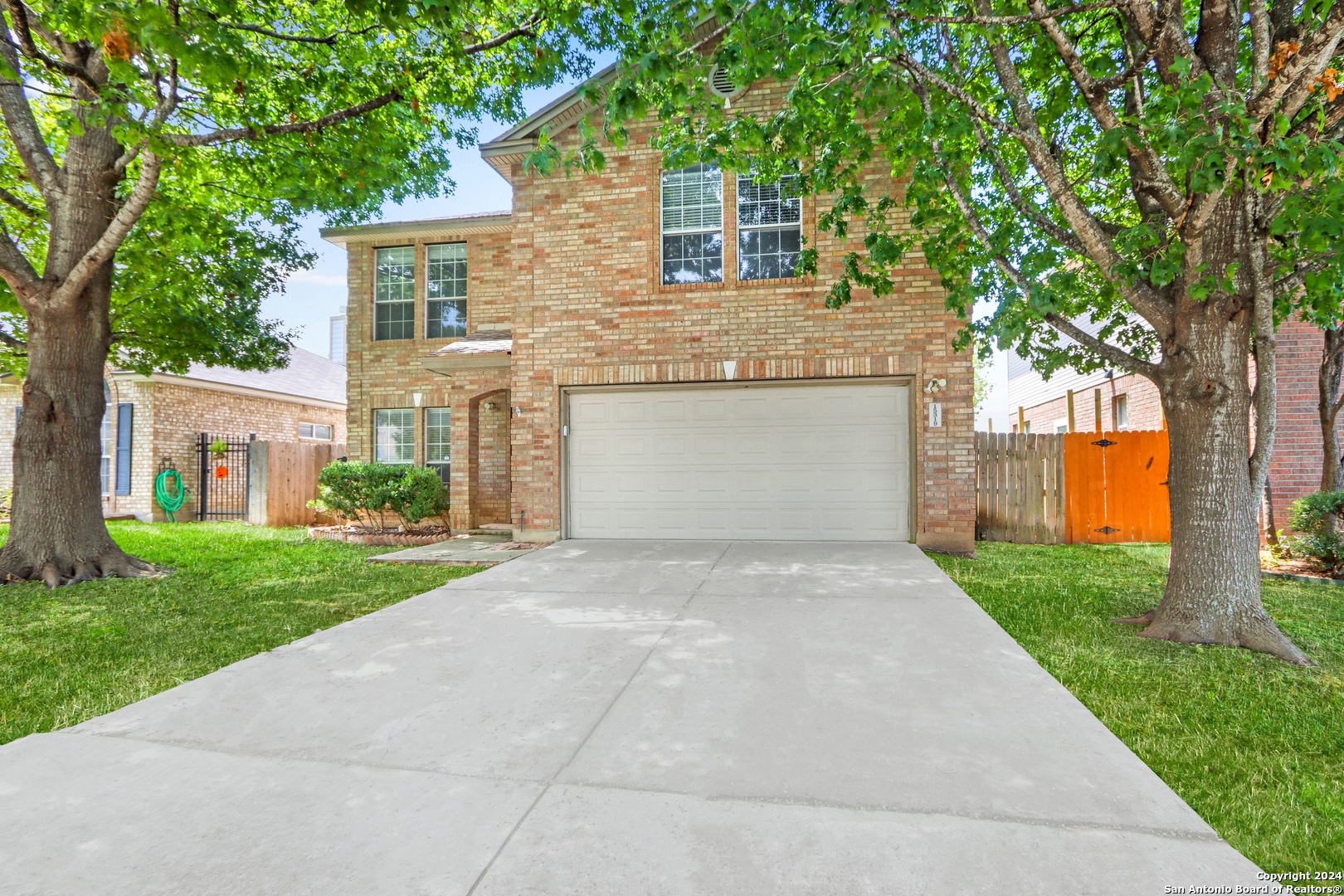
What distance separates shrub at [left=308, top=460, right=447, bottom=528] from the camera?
11352 mm

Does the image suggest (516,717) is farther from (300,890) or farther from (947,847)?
(947,847)

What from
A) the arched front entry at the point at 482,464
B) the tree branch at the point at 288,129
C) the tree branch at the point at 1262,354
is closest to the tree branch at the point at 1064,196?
the tree branch at the point at 1262,354

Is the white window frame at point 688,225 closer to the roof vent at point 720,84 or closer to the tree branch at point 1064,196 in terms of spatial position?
the roof vent at point 720,84

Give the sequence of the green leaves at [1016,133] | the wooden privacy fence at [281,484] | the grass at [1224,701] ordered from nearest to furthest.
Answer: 1. the grass at [1224,701]
2. the green leaves at [1016,133]
3. the wooden privacy fence at [281,484]

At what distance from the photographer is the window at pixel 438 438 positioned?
12.8m

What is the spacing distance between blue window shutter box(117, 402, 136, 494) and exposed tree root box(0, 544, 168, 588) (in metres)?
8.50

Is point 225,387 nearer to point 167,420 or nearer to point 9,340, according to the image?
point 167,420

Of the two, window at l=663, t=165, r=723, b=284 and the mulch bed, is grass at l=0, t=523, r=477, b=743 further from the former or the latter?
window at l=663, t=165, r=723, b=284

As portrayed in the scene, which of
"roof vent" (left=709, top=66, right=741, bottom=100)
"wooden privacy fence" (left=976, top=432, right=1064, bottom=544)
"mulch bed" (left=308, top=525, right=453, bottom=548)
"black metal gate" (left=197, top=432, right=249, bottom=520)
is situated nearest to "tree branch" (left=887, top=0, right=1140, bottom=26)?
"roof vent" (left=709, top=66, right=741, bottom=100)

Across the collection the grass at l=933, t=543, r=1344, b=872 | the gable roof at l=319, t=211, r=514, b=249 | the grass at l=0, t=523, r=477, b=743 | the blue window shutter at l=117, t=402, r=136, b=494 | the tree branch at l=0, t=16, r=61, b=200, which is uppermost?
the gable roof at l=319, t=211, r=514, b=249

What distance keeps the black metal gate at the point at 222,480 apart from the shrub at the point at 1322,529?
1866 cm

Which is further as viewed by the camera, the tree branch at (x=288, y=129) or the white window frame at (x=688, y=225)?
the white window frame at (x=688, y=225)

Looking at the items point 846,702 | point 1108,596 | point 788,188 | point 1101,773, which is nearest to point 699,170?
point 788,188

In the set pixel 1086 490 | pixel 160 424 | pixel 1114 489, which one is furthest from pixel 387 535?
pixel 1114 489
